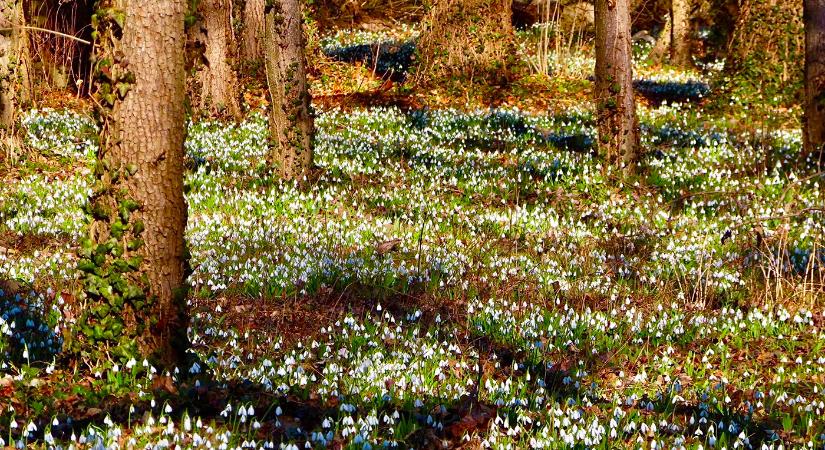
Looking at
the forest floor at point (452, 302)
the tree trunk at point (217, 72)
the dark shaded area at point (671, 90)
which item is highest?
the tree trunk at point (217, 72)

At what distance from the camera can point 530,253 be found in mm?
8891

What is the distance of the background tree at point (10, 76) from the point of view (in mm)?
11875

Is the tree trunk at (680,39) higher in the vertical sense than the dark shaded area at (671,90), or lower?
higher

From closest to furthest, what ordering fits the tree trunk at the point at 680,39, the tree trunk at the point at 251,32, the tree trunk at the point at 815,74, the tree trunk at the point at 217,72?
the tree trunk at the point at 815,74 → the tree trunk at the point at 217,72 → the tree trunk at the point at 251,32 → the tree trunk at the point at 680,39

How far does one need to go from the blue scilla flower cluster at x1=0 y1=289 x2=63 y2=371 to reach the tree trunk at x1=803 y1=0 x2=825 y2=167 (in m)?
10.5

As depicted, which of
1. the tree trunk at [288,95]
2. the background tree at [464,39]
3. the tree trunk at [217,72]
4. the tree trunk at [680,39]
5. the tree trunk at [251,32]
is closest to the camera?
the tree trunk at [288,95]

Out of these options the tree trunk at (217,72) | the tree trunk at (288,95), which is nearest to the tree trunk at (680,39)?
the tree trunk at (217,72)

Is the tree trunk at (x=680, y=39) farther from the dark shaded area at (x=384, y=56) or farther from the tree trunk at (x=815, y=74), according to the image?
the tree trunk at (x=815, y=74)

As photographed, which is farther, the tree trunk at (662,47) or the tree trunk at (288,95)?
the tree trunk at (662,47)

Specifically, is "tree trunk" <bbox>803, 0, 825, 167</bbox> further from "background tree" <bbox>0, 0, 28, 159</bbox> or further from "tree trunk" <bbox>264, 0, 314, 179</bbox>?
"background tree" <bbox>0, 0, 28, 159</bbox>

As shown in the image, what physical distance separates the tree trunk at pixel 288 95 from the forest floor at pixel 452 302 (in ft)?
1.41

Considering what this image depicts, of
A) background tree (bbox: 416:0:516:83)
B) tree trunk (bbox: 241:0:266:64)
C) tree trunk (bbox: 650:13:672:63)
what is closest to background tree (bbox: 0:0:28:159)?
tree trunk (bbox: 241:0:266:64)

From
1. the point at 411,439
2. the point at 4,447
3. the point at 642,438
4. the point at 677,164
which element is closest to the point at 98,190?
the point at 4,447

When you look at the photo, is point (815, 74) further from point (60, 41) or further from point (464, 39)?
point (60, 41)
